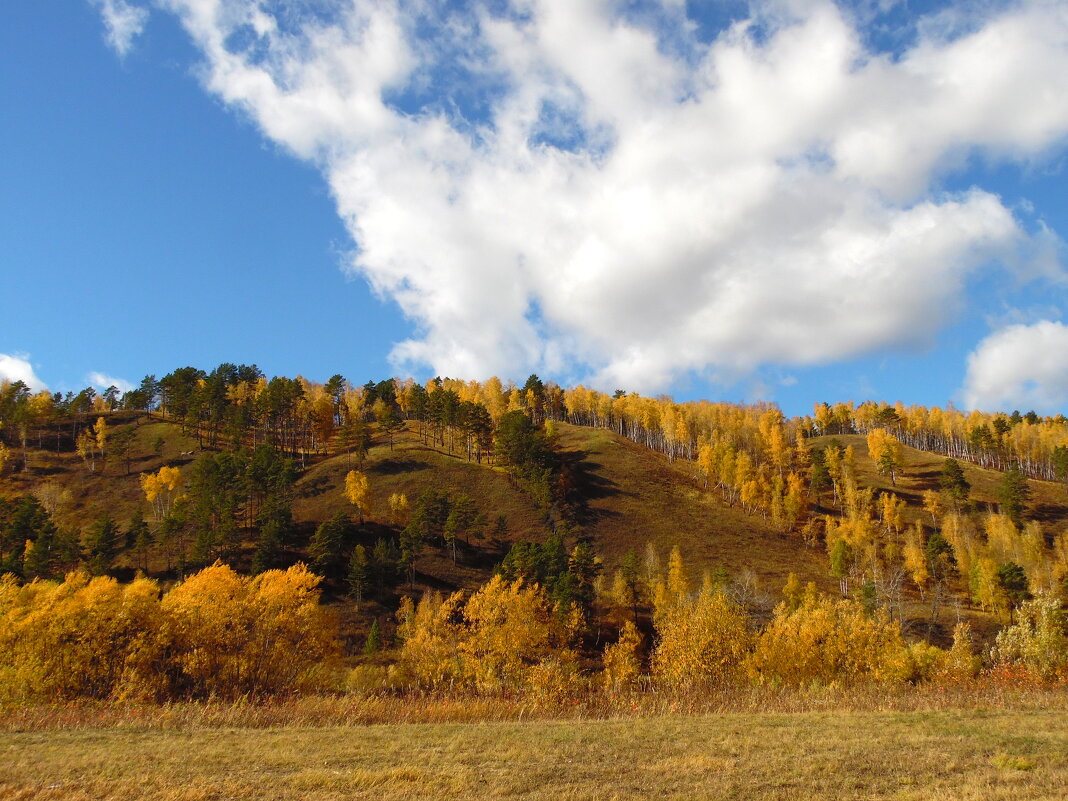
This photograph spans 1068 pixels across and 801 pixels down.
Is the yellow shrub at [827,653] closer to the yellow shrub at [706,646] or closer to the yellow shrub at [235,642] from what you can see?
the yellow shrub at [706,646]

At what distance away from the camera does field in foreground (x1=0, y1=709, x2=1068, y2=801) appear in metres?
10.1

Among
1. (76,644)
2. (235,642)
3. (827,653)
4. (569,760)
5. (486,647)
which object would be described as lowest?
(486,647)

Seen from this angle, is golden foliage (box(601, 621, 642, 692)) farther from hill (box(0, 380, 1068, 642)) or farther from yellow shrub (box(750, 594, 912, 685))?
yellow shrub (box(750, 594, 912, 685))

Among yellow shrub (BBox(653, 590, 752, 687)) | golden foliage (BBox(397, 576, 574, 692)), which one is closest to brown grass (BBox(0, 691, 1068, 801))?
yellow shrub (BBox(653, 590, 752, 687))

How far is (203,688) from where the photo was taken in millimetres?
29484

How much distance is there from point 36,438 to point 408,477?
3906 inches

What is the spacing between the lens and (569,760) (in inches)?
496

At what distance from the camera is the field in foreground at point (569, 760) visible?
10148mm

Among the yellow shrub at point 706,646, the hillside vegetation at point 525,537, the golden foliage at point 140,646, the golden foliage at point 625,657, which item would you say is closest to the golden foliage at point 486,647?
the hillside vegetation at point 525,537

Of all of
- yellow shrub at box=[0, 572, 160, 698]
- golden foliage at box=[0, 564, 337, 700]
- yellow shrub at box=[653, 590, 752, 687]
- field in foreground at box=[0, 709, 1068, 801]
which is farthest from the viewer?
yellow shrub at box=[653, 590, 752, 687]

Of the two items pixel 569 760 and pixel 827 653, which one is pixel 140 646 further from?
pixel 827 653

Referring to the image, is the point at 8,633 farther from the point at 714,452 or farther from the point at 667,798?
the point at 714,452

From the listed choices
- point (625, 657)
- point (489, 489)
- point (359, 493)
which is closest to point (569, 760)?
point (625, 657)

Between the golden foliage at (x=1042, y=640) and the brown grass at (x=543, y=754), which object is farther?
the golden foliage at (x=1042, y=640)
